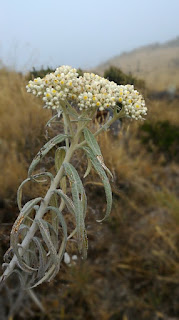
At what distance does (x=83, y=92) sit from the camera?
86 cm

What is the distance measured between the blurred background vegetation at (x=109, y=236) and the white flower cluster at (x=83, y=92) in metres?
0.76

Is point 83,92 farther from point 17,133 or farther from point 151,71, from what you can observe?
point 151,71

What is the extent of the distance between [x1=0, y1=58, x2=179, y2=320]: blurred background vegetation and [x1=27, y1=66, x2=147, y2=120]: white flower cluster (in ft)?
2.48

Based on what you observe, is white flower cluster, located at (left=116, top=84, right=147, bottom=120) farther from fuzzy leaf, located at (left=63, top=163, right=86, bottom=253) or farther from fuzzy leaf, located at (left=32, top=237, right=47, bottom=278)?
fuzzy leaf, located at (left=32, top=237, right=47, bottom=278)

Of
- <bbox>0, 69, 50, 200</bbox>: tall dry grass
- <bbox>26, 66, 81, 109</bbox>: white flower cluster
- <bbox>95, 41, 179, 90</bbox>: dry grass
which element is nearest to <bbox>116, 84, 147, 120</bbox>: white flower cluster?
<bbox>26, 66, 81, 109</bbox>: white flower cluster

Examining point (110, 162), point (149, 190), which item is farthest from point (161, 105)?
point (110, 162)

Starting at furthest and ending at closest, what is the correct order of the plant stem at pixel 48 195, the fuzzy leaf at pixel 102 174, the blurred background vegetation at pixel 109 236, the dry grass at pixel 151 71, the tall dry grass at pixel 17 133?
the dry grass at pixel 151 71 < the tall dry grass at pixel 17 133 < the blurred background vegetation at pixel 109 236 < the plant stem at pixel 48 195 < the fuzzy leaf at pixel 102 174

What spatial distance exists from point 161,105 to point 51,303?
7.89 feet

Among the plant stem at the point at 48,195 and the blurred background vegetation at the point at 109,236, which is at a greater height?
the plant stem at the point at 48,195

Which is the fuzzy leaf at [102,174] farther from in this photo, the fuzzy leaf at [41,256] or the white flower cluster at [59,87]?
the fuzzy leaf at [41,256]

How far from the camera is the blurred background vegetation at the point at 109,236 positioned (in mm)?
1707

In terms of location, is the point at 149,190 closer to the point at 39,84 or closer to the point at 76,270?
the point at 76,270

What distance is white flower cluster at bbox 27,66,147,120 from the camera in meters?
0.82

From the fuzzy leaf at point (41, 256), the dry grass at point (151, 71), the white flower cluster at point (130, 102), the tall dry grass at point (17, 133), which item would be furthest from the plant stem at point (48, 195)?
the dry grass at point (151, 71)
